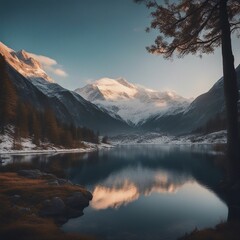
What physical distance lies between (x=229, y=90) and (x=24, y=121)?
91.3 m

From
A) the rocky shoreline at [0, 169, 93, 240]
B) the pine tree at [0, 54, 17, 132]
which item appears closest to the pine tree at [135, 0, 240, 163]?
the rocky shoreline at [0, 169, 93, 240]

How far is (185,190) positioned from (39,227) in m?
24.2

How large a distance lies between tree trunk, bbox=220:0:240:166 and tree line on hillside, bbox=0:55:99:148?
78.9m

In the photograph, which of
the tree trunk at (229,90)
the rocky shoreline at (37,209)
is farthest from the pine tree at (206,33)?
the rocky shoreline at (37,209)

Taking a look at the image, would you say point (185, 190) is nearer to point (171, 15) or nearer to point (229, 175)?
point (229, 175)

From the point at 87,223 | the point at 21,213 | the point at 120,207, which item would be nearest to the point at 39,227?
the point at 21,213

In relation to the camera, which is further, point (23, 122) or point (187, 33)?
point (23, 122)

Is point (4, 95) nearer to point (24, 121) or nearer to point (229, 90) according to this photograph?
point (24, 121)

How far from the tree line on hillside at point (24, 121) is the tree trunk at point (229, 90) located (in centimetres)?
7891

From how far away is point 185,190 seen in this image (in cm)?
3653

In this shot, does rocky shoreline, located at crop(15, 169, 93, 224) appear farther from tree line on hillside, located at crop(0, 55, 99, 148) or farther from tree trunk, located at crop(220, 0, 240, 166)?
tree line on hillside, located at crop(0, 55, 99, 148)

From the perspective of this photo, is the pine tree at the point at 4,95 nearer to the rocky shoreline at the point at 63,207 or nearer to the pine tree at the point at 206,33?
the rocky shoreline at the point at 63,207

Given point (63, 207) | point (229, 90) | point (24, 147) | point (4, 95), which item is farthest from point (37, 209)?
point (24, 147)

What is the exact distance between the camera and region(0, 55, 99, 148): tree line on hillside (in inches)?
3401
